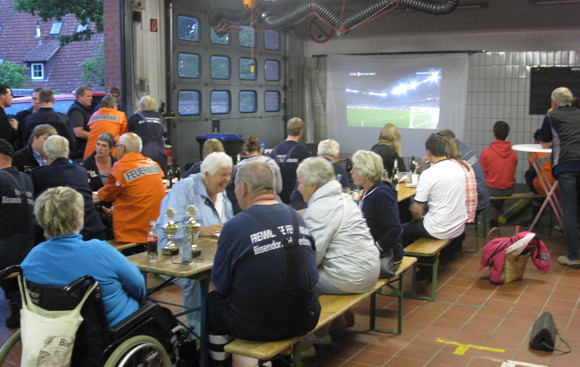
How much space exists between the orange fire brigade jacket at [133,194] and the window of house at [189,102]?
15.6 feet

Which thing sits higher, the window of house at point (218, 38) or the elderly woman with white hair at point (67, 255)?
the window of house at point (218, 38)

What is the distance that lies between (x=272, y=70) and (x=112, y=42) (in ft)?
13.7

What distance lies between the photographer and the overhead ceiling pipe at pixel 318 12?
9867 mm

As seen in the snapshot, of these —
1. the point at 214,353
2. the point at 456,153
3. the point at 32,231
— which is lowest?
the point at 214,353

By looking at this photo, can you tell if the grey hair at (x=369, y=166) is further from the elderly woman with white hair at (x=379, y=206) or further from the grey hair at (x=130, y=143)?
the grey hair at (x=130, y=143)

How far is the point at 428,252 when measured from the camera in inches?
214

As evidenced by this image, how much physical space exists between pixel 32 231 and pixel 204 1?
6.59 m

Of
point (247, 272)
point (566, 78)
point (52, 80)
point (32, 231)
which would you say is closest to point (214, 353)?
point (247, 272)

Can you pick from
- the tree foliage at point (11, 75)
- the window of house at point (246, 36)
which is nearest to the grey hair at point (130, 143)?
the window of house at point (246, 36)

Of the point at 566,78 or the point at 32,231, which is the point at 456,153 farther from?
the point at 566,78

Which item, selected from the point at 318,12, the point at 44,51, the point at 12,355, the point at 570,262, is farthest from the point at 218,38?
the point at 44,51

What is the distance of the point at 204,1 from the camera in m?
10.3

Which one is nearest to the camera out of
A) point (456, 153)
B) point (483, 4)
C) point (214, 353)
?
point (214, 353)

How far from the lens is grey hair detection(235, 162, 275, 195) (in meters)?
3.25
